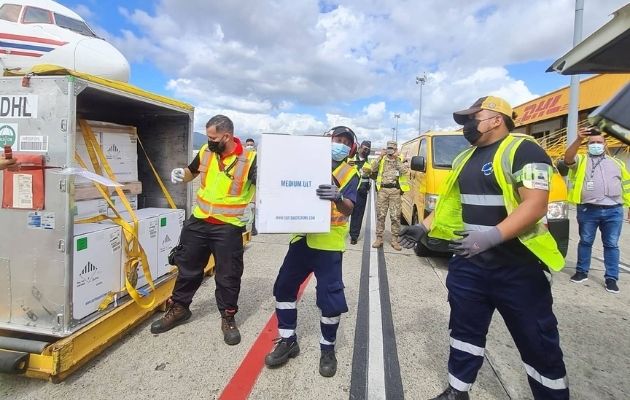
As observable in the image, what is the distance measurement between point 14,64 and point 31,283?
4074 millimetres

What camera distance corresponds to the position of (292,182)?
8.75 ft

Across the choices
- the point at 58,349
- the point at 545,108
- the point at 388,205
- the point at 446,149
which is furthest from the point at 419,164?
the point at 545,108

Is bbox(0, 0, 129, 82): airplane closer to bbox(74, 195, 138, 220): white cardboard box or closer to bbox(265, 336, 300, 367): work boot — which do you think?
bbox(74, 195, 138, 220): white cardboard box

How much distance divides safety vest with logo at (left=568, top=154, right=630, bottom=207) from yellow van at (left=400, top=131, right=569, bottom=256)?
0.12 m

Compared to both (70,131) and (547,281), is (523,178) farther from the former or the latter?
(70,131)

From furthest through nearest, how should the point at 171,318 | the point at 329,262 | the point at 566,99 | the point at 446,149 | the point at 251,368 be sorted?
1. the point at 566,99
2. the point at 446,149
3. the point at 171,318
4. the point at 251,368
5. the point at 329,262

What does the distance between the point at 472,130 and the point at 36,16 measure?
751 centimetres

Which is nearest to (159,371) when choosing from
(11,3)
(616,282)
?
(616,282)

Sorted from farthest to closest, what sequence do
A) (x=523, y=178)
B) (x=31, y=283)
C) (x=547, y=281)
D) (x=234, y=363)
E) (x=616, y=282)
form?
1. (x=616, y=282)
2. (x=234, y=363)
3. (x=31, y=283)
4. (x=547, y=281)
5. (x=523, y=178)

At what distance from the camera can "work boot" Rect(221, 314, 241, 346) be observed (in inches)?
134

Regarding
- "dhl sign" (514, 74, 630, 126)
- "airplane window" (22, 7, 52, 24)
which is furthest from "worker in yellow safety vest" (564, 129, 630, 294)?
"dhl sign" (514, 74, 630, 126)

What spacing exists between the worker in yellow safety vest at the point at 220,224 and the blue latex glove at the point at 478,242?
1.99 m

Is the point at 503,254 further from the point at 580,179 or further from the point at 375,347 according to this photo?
the point at 580,179

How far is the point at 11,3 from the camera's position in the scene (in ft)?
22.5
